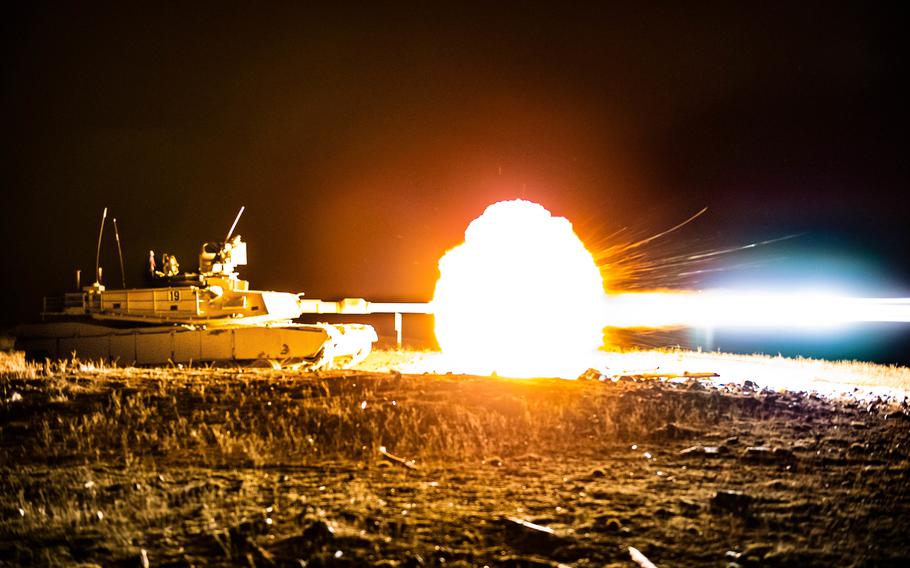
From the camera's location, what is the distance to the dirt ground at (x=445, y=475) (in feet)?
20.6

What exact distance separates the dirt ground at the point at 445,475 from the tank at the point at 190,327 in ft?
21.3

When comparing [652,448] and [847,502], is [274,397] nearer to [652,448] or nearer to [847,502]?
[652,448]

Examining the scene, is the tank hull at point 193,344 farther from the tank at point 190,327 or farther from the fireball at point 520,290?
the fireball at point 520,290

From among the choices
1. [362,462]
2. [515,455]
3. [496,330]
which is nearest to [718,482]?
[515,455]

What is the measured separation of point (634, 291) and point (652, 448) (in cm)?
2811

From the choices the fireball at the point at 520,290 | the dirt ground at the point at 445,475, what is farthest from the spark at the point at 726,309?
the dirt ground at the point at 445,475

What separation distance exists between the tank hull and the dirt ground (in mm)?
6351

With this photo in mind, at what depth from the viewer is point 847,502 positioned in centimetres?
752

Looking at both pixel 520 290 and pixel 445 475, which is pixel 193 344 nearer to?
pixel 520 290

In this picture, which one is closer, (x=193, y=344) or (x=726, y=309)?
(x=193, y=344)

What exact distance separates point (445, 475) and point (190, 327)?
50.2ft

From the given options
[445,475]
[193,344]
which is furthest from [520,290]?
[445,475]

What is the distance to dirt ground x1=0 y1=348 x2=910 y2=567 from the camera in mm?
6266

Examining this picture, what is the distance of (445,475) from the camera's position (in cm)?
849
